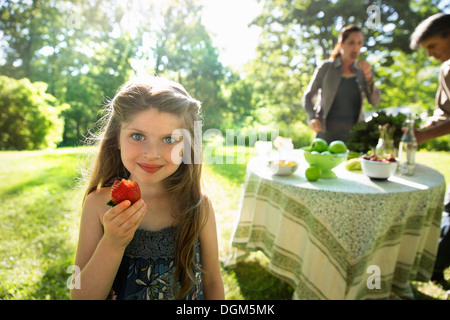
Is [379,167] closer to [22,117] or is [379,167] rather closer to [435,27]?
[435,27]

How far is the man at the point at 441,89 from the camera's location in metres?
2.57

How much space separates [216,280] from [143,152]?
78 cm

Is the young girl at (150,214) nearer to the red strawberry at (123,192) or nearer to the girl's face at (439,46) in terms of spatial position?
the red strawberry at (123,192)

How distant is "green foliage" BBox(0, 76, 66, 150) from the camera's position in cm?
1067

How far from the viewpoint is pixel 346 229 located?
1.80 metres

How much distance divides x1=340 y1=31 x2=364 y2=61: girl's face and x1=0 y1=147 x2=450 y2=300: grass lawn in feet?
8.03

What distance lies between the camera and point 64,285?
8.29 ft

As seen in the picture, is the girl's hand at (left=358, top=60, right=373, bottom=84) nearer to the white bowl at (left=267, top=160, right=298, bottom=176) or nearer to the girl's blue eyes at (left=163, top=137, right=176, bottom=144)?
the white bowl at (left=267, top=160, right=298, bottom=176)

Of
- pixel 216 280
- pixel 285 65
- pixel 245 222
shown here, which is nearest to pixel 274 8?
pixel 285 65

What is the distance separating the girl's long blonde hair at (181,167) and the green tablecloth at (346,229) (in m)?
0.82

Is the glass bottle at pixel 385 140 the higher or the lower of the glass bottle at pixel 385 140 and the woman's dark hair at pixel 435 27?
the lower

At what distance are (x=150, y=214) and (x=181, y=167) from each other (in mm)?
305

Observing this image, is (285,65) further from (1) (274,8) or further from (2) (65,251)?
(2) (65,251)

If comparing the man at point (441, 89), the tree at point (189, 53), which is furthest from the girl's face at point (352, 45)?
the tree at point (189, 53)
